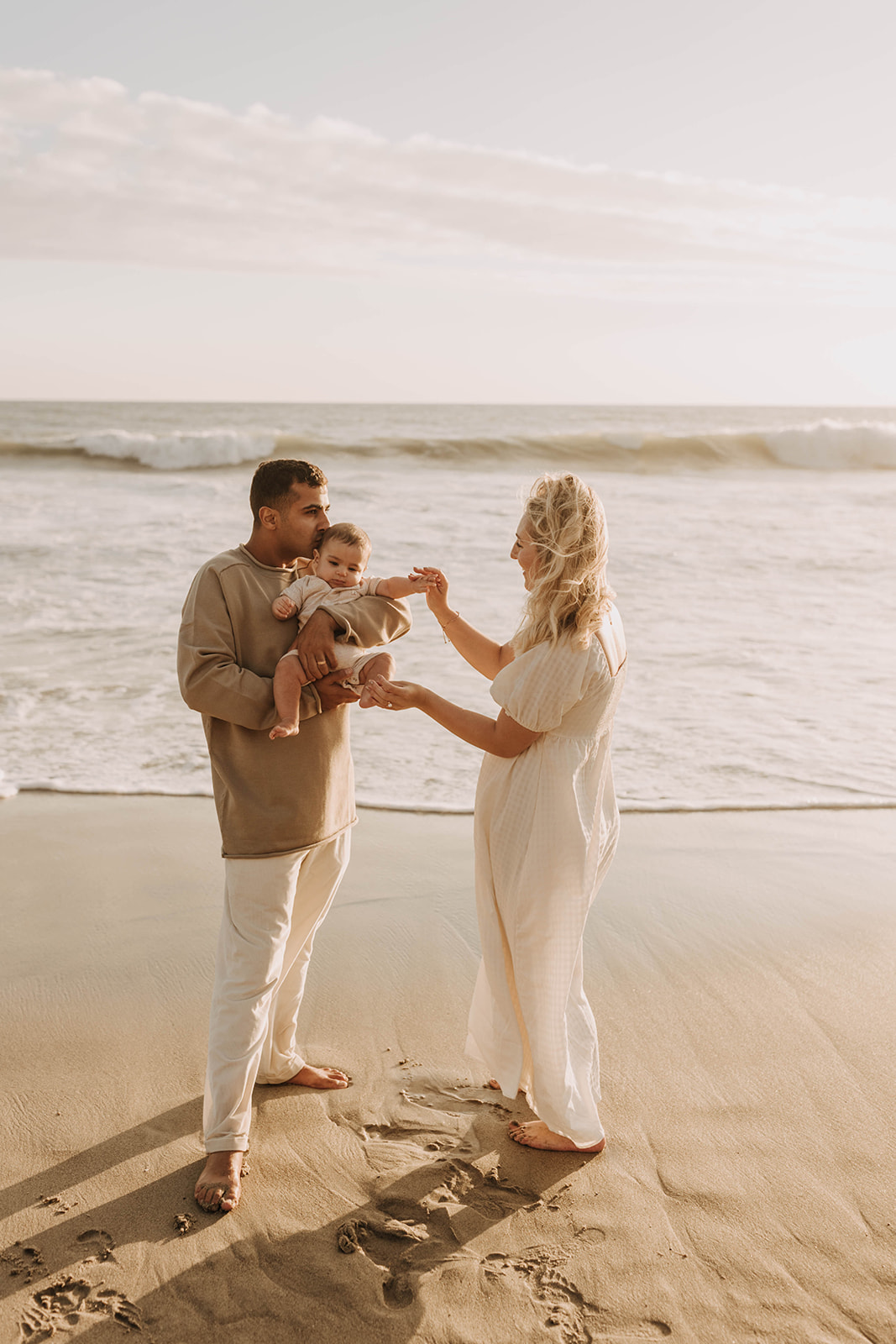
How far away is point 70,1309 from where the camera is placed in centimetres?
226

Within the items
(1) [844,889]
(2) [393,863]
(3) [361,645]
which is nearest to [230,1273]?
(3) [361,645]

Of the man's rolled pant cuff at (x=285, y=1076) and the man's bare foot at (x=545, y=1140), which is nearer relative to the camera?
the man's bare foot at (x=545, y=1140)

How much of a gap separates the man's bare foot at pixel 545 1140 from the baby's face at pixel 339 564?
167cm

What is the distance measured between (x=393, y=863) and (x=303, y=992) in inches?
42.0

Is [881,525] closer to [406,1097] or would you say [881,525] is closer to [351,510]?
[351,510]

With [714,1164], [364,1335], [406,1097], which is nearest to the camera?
[364,1335]

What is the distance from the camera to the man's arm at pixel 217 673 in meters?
2.59

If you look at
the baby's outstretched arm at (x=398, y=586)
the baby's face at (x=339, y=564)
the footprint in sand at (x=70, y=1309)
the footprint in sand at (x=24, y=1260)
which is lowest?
the footprint in sand at (x=24, y=1260)

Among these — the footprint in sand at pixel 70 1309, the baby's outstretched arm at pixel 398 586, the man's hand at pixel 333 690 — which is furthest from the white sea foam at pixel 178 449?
the footprint in sand at pixel 70 1309

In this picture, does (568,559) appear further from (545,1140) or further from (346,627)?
(545,1140)

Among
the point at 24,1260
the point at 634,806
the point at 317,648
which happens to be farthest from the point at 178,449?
the point at 24,1260

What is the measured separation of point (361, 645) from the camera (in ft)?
9.33

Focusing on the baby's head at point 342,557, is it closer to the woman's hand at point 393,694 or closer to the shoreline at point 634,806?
the woman's hand at point 393,694

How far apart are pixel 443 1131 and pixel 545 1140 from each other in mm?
303
